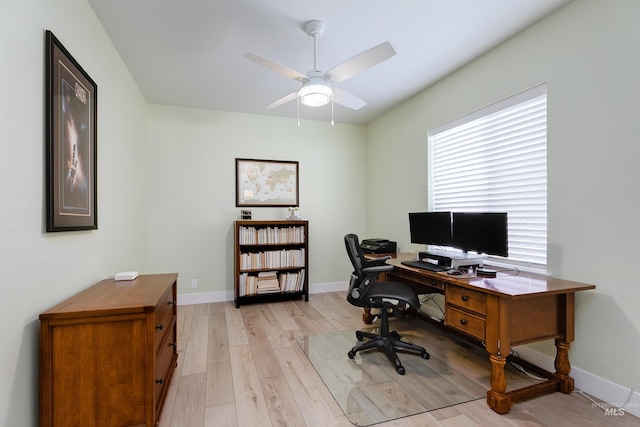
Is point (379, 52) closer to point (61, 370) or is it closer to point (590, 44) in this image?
point (590, 44)

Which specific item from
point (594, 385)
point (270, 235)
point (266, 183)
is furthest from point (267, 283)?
point (594, 385)

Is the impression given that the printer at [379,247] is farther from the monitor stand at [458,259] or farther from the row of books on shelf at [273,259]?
the monitor stand at [458,259]

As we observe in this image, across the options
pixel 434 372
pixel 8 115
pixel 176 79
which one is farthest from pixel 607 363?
pixel 176 79

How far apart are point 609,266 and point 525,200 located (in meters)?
0.71

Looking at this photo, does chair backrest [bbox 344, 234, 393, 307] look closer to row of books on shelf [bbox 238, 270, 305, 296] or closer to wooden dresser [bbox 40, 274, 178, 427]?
wooden dresser [bbox 40, 274, 178, 427]

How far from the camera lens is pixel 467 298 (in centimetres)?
207

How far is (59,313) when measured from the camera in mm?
1397

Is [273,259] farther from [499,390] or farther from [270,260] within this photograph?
[499,390]

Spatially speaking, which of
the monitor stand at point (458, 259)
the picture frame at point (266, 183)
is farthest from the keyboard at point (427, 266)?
the picture frame at point (266, 183)

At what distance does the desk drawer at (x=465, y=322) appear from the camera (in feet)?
6.47

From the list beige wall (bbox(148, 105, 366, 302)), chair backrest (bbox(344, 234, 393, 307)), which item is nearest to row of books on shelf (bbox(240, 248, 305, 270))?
beige wall (bbox(148, 105, 366, 302))

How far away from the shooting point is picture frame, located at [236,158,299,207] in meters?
4.23

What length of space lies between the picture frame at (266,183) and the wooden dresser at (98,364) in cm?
277

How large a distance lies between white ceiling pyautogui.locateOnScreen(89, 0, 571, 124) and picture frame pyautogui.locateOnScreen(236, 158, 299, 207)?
1.14 metres
